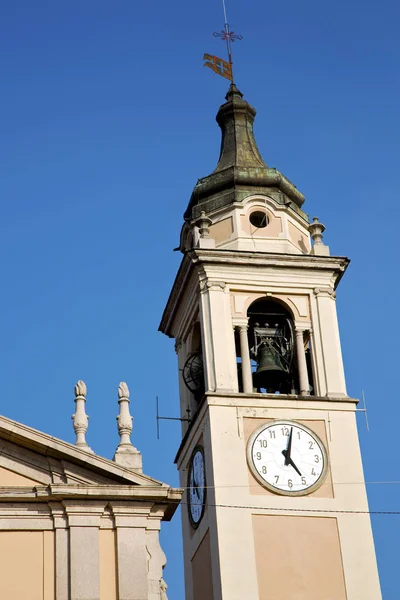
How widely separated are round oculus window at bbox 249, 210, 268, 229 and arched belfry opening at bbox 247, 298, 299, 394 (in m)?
2.00

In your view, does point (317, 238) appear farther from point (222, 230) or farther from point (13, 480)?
point (13, 480)

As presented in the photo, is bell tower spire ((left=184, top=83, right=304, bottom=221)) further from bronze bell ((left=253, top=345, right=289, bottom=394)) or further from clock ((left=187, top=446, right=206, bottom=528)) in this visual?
clock ((left=187, top=446, right=206, bottom=528))

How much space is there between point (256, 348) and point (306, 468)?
307 cm

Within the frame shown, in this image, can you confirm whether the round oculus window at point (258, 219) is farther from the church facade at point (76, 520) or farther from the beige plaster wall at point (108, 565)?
the beige plaster wall at point (108, 565)

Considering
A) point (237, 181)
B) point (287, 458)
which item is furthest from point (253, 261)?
point (287, 458)

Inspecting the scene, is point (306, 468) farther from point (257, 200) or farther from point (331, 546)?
point (257, 200)

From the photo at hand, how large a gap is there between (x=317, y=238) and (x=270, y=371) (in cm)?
390

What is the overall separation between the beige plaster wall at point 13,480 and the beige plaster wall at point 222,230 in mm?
11756

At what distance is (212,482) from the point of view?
3167 centimetres

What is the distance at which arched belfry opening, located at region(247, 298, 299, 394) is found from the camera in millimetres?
33812

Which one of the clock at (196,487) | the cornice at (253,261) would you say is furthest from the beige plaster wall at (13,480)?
the cornice at (253,261)

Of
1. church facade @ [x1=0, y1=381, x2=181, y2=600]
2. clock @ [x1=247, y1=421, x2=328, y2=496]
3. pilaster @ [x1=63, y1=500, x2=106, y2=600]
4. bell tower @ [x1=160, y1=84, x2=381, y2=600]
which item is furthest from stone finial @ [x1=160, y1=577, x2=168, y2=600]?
clock @ [x1=247, y1=421, x2=328, y2=496]

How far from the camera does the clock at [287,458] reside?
32.0m

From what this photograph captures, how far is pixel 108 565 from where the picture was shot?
80.0 feet
